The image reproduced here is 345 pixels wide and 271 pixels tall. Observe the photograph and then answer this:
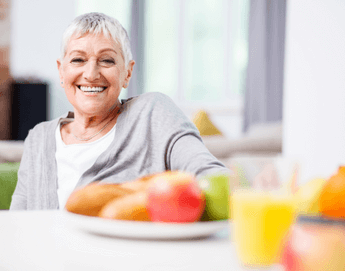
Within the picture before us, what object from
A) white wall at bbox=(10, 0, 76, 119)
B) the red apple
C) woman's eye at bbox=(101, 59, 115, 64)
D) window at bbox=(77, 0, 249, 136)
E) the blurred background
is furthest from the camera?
window at bbox=(77, 0, 249, 136)

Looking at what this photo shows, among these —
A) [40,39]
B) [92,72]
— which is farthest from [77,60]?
[40,39]

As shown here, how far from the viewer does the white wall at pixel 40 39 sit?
5.62 m

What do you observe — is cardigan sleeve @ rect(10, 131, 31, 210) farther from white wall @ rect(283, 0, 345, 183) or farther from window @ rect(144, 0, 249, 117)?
window @ rect(144, 0, 249, 117)

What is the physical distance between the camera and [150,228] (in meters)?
0.52

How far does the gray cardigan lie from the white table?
57cm

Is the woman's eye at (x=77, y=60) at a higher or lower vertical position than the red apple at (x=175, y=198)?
higher

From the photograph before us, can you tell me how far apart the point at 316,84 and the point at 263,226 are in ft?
6.25

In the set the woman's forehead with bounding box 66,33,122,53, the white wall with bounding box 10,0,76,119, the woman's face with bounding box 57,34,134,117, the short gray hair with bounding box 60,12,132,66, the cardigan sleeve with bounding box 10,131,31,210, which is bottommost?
the cardigan sleeve with bounding box 10,131,31,210

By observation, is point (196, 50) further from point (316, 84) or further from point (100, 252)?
point (100, 252)

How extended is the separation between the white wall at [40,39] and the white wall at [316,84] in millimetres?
4184

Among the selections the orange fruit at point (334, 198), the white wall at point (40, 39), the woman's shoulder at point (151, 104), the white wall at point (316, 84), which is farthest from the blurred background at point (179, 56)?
the orange fruit at point (334, 198)

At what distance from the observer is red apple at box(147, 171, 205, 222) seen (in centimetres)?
54

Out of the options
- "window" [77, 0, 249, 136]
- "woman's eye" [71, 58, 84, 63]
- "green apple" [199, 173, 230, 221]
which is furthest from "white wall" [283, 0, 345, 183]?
"window" [77, 0, 249, 136]

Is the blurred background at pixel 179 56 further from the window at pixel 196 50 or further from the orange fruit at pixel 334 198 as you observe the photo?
the orange fruit at pixel 334 198
